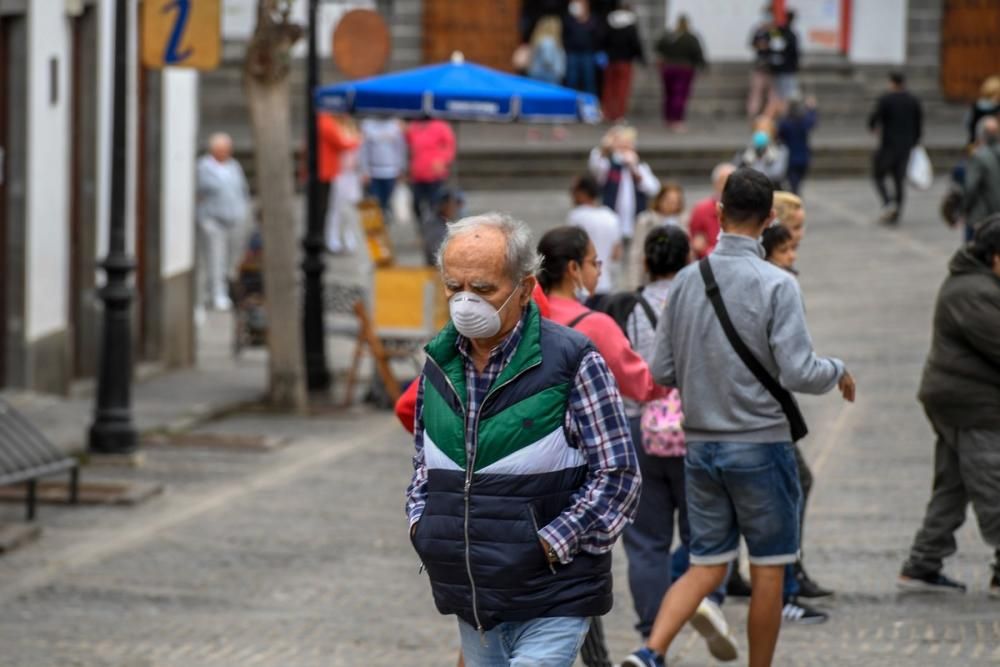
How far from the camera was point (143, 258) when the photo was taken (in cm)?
1903

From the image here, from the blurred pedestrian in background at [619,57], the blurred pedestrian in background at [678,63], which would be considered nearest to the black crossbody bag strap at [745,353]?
the blurred pedestrian in background at [619,57]

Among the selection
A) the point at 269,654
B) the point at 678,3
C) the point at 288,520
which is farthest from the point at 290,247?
the point at 678,3

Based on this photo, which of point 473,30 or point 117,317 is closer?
point 117,317

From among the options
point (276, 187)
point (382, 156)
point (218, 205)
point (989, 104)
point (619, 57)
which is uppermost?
point (619, 57)

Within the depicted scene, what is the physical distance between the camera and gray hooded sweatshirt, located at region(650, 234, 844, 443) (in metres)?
7.23

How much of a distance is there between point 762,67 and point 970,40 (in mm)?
5046

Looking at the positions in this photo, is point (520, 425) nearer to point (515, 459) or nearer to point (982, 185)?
point (515, 459)

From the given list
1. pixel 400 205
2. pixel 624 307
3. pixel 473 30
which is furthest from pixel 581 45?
pixel 624 307

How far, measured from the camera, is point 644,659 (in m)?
7.32

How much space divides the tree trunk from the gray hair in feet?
34.7

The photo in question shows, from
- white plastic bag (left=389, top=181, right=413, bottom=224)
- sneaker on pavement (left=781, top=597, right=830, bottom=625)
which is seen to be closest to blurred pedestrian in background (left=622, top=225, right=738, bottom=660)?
sneaker on pavement (left=781, top=597, right=830, bottom=625)

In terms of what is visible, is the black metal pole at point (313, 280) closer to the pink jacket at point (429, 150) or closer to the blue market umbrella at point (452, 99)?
the blue market umbrella at point (452, 99)

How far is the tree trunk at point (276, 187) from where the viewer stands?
1598 cm

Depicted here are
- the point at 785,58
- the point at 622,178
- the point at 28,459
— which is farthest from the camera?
the point at 785,58
